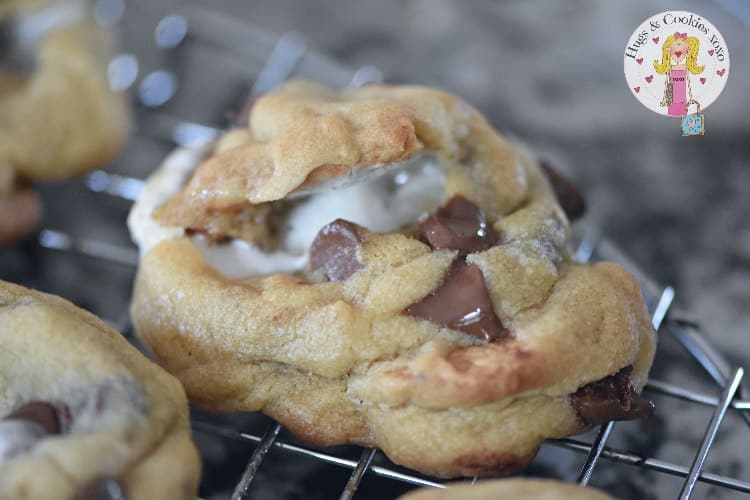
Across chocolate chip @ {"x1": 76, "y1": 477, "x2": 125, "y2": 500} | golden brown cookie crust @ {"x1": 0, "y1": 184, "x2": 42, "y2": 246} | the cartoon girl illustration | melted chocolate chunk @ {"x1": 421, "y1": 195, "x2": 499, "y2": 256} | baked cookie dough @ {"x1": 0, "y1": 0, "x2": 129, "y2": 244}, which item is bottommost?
golden brown cookie crust @ {"x1": 0, "y1": 184, "x2": 42, "y2": 246}

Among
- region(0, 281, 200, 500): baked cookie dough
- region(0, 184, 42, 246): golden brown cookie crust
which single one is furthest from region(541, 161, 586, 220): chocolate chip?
region(0, 184, 42, 246): golden brown cookie crust

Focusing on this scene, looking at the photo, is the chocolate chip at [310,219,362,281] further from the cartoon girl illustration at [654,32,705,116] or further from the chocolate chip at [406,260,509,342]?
the cartoon girl illustration at [654,32,705,116]

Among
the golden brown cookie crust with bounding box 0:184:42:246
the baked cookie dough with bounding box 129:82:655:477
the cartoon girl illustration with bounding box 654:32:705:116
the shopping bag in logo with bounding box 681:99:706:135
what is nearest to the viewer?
the baked cookie dough with bounding box 129:82:655:477

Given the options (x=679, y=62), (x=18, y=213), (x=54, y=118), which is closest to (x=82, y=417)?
(x=18, y=213)

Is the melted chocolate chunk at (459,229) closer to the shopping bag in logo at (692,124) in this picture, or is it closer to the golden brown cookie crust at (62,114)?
the shopping bag in logo at (692,124)

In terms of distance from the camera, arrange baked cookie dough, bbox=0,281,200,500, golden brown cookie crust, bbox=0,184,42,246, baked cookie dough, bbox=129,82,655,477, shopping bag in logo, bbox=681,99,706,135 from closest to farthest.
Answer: baked cookie dough, bbox=0,281,200,500
baked cookie dough, bbox=129,82,655,477
shopping bag in logo, bbox=681,99,706,135
golden brown cookie crust, bbox=0,184,42,246

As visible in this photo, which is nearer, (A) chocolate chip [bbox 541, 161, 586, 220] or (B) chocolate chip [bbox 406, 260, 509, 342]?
(B) chocolate chip [bbox 406, 260, 509, 342]

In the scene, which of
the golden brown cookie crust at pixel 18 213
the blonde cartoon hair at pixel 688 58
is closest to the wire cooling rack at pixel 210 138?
the golden brown cookie crust at pixel 18 213
